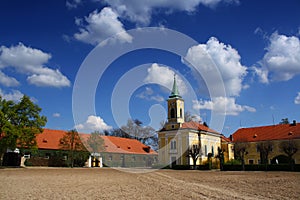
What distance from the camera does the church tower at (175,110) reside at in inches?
1991

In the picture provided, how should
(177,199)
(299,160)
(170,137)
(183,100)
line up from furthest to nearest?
(183,100) → (170,137) → (299,160) → (177,199)

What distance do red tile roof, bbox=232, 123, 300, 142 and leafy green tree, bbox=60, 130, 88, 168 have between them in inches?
1114

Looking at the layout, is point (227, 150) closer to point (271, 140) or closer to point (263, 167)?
point (271, 140)

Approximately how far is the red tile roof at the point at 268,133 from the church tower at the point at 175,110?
40.3ft

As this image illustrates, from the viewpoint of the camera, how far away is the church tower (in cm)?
5056

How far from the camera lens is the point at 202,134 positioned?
50281 millimetres

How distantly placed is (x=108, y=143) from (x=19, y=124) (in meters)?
21.3

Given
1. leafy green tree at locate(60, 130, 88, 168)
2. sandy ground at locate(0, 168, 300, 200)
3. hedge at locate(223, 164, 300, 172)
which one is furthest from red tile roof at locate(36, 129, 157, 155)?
sandy ground at locate(0, 168, 300, 200)

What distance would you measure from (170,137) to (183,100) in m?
7.60

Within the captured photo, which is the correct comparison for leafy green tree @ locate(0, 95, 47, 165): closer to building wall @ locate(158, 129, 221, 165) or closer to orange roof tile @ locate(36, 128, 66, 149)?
orange roof tile @ locate(36, 128, 66, 149)

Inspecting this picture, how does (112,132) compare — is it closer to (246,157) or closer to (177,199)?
(246,157)

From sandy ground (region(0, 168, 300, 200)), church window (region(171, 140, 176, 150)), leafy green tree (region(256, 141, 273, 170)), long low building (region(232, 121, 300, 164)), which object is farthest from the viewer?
church window (region(171, 140, 176, 150))

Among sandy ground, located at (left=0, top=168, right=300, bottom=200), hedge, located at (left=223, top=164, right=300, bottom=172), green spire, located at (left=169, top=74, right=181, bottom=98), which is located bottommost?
sandy ground, located at (left=0, top=168, right=300, bottom=200)

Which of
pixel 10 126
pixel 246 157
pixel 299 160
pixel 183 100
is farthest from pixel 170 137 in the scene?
pixel 10 126
